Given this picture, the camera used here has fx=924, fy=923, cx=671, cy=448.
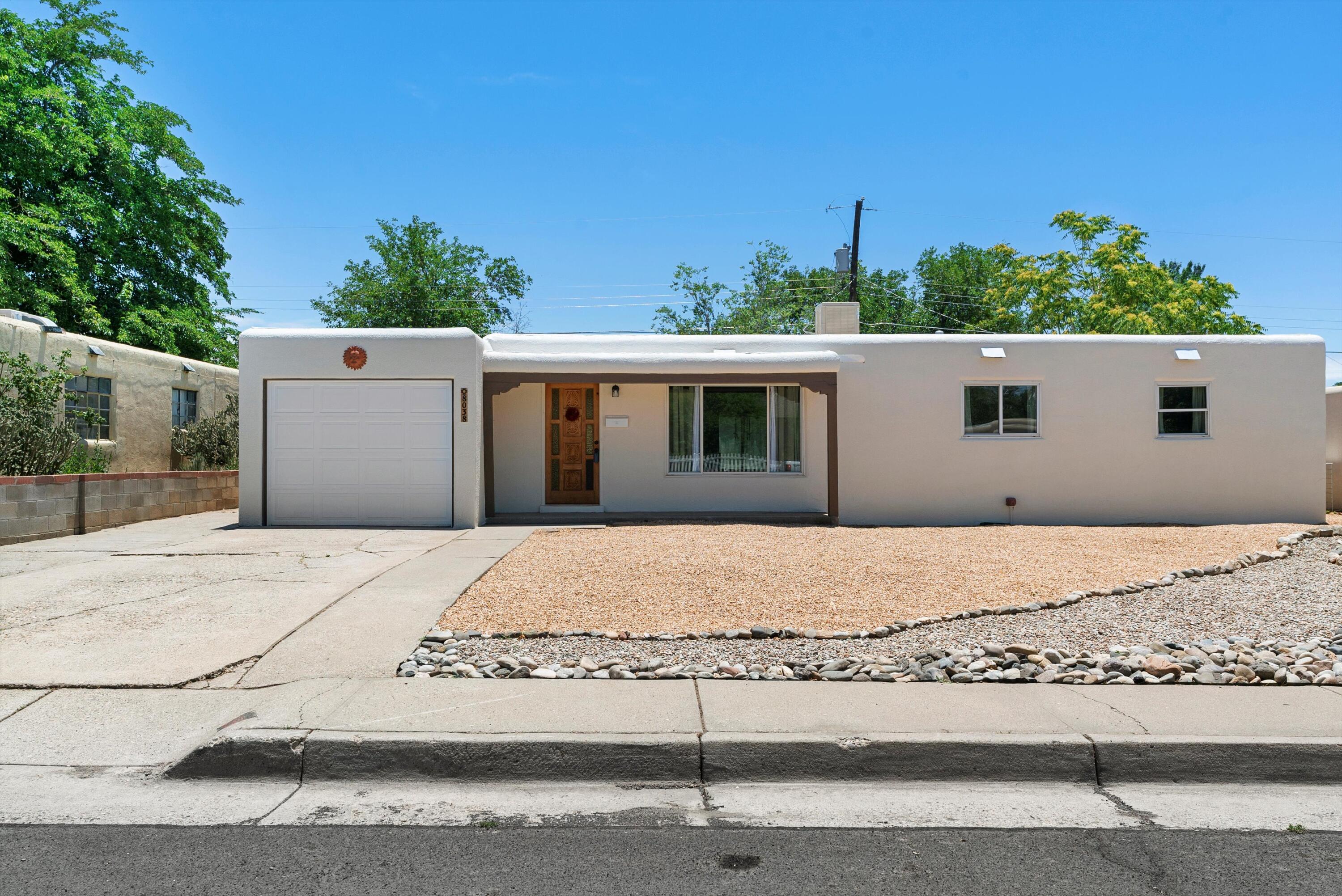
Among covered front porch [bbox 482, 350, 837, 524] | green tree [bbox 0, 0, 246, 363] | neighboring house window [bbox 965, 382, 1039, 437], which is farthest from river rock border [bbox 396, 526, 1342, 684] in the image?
green tree [bbox 0, 0, 246, 363]

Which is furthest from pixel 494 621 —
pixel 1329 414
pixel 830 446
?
pixel 1329 414

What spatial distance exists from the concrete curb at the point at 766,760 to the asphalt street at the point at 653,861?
1.85ft

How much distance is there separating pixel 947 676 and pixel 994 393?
33.9ft

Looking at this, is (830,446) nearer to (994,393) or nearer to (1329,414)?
(994,393)

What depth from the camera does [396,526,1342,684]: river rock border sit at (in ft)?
18.4

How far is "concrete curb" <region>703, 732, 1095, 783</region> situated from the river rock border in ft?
3.80

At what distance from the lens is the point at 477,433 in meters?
13.9

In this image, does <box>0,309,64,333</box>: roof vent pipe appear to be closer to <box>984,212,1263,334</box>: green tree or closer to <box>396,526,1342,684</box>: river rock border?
<box>396,526,1342,684</box>: river rock border

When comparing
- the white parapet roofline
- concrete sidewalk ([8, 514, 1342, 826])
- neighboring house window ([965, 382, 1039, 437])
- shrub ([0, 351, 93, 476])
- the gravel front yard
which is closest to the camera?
concrete sidewalk ([8, 514, 1342, 826])

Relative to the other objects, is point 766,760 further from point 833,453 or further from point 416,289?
point 416,289

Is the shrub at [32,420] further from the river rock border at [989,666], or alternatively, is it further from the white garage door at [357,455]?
the river rock border at [989,666]

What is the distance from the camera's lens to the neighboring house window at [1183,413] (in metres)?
15.2

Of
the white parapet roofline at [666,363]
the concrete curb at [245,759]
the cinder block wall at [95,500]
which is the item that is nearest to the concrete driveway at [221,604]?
the cinder block wall at [95,500]

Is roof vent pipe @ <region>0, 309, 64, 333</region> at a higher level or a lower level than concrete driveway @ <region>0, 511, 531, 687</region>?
higher
